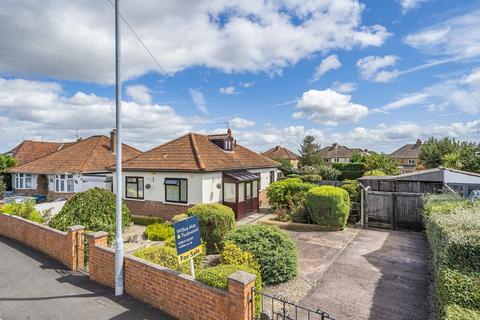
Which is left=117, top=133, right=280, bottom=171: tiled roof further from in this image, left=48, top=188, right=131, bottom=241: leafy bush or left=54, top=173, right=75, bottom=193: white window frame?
left=54, top=173, right=75, bottom=193: white window frame

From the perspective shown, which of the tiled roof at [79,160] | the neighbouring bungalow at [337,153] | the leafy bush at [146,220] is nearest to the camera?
the leafy bush at [146,220]

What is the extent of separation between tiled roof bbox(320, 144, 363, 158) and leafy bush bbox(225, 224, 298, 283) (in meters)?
70.4

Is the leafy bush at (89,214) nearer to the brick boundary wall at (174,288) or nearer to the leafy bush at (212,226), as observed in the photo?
the brick boundary wall at (174,288)

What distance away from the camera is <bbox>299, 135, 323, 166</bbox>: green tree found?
42719mm

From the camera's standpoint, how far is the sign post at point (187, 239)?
19.2 ft

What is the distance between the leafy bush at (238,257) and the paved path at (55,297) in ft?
6.37

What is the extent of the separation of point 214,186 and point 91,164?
1262 cm

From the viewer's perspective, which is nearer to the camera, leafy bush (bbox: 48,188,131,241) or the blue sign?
the blue sign

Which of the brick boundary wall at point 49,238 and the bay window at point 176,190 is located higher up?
the bay window at point 176,190

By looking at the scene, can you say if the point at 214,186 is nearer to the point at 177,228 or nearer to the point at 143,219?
the point at 143,219

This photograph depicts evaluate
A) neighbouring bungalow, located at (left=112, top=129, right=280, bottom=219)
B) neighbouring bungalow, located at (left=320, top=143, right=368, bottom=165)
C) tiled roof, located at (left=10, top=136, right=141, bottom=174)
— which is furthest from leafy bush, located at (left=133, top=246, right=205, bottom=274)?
neighbouring bungalow, located at (left=320, top=143, right=368, bottom=165)

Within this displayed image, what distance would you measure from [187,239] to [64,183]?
67.7ft

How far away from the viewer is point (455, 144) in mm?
31141

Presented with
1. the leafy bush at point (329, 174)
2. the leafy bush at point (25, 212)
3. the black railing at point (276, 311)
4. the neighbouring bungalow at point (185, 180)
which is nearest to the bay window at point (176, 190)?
the neighbouring bungalow at point (185, 180)
